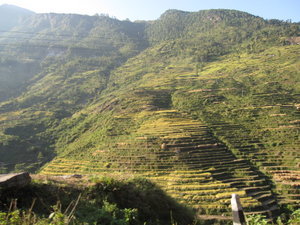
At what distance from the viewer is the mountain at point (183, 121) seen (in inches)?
1204

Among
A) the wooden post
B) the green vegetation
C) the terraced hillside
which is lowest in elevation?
the terraced hillside

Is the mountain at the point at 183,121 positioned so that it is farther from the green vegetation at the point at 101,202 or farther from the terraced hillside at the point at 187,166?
the green vegetation at the point at 101,202

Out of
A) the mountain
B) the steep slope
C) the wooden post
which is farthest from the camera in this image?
the steep slope

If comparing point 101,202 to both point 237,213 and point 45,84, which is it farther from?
point 45,84

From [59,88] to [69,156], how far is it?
7028cm

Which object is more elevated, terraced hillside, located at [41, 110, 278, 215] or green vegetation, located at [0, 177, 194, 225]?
green vegetation, located at [0, 177, 194, 225]

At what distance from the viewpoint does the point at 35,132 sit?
65.5 m

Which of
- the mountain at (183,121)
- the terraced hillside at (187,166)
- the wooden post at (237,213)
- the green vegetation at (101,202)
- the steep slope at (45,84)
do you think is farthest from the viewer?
the steep slope at (45,84)

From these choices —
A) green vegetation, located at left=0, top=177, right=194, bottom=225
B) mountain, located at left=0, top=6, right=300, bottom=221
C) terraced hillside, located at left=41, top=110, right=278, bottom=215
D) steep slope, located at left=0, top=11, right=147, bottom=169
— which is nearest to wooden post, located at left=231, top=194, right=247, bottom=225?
green vegetation, located at left=0, top=177, right=194, bottom=225

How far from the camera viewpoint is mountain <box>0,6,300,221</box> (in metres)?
30.6

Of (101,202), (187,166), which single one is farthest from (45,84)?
(101,202)

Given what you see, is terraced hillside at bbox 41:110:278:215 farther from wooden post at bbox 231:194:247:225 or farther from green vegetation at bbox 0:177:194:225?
wooden post at bbox 231:194:247:225

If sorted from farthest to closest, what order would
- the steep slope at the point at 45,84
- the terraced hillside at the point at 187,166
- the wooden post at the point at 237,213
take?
the steep slope at the point at 45,84
the terraced hillside at the point at 187,166
the wooden post at the point at 237,213

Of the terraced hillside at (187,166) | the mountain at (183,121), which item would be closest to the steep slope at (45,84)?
the mountain at (183,121)
